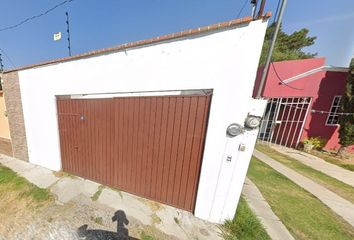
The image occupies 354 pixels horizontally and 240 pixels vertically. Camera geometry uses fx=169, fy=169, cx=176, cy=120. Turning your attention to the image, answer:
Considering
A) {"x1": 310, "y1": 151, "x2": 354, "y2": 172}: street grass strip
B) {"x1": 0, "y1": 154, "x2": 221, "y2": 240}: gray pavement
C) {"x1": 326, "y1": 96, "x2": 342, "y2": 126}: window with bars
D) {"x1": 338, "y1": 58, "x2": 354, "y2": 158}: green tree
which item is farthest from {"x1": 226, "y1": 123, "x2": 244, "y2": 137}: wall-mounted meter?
{"x1": 326, "y1": 96, "x2": 342, "y2": 126}: window with bars

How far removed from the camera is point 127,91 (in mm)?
3914

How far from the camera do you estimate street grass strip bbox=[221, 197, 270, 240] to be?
10.4 ft

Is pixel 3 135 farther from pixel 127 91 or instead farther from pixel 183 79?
pixel 183 79

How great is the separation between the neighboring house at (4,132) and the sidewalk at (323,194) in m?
10.6

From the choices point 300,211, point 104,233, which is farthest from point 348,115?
point 104,233

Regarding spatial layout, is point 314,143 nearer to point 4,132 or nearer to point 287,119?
point 287,119

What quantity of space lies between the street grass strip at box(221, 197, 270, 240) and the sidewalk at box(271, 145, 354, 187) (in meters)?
5.14

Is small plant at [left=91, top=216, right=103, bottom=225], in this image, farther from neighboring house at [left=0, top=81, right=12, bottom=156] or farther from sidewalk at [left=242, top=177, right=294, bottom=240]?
neighboring house at [left=0, top=81, right=12, bottom=156]

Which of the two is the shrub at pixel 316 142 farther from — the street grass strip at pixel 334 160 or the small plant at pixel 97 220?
the small plant at pixel 97 220

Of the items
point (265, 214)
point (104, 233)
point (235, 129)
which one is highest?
point (235, 129)

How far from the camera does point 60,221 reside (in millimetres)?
3514

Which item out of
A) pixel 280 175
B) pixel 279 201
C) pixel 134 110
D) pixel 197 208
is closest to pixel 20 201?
pixel 134 110

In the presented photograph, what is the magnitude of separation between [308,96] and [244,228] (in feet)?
31.4

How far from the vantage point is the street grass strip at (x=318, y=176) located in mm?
5273
